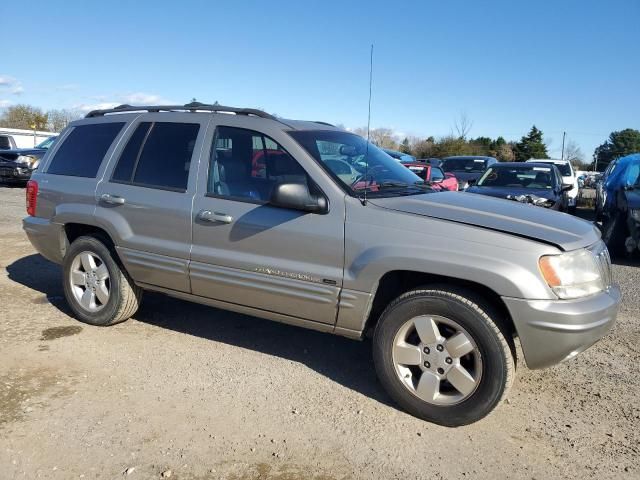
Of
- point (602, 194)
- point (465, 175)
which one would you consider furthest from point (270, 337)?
point (465, 175)

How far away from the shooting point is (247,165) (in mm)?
4055

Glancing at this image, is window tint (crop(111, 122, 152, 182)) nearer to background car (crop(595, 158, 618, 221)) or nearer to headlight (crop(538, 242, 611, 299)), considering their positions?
headlight (crop(538, 242, 611, 299))

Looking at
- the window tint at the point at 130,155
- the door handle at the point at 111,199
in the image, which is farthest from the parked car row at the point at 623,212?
the door handle at the point at 111,199

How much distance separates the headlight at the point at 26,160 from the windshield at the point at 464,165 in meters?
12.9

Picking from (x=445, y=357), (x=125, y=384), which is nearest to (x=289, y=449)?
(x=445, y=357)

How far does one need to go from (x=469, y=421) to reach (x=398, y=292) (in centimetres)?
91

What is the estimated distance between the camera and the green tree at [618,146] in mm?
66125

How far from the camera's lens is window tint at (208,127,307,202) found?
388 centimetres

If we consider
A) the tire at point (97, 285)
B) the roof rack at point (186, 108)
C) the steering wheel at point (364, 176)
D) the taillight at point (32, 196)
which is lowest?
the tire at point (97, 285)

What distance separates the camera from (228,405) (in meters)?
3.48

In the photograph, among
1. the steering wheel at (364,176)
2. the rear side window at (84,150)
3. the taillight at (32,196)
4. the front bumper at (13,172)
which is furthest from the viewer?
the front bumper at (13,172)

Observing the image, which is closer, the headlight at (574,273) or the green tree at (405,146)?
the headlight at (574,273)

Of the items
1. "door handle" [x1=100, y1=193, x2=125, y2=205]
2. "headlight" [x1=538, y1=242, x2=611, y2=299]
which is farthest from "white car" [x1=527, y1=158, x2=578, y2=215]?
"door handle" [x1=100, y1=193, x2=125, y2=205]

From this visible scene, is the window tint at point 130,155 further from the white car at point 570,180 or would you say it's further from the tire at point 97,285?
the white car at point 570,180
